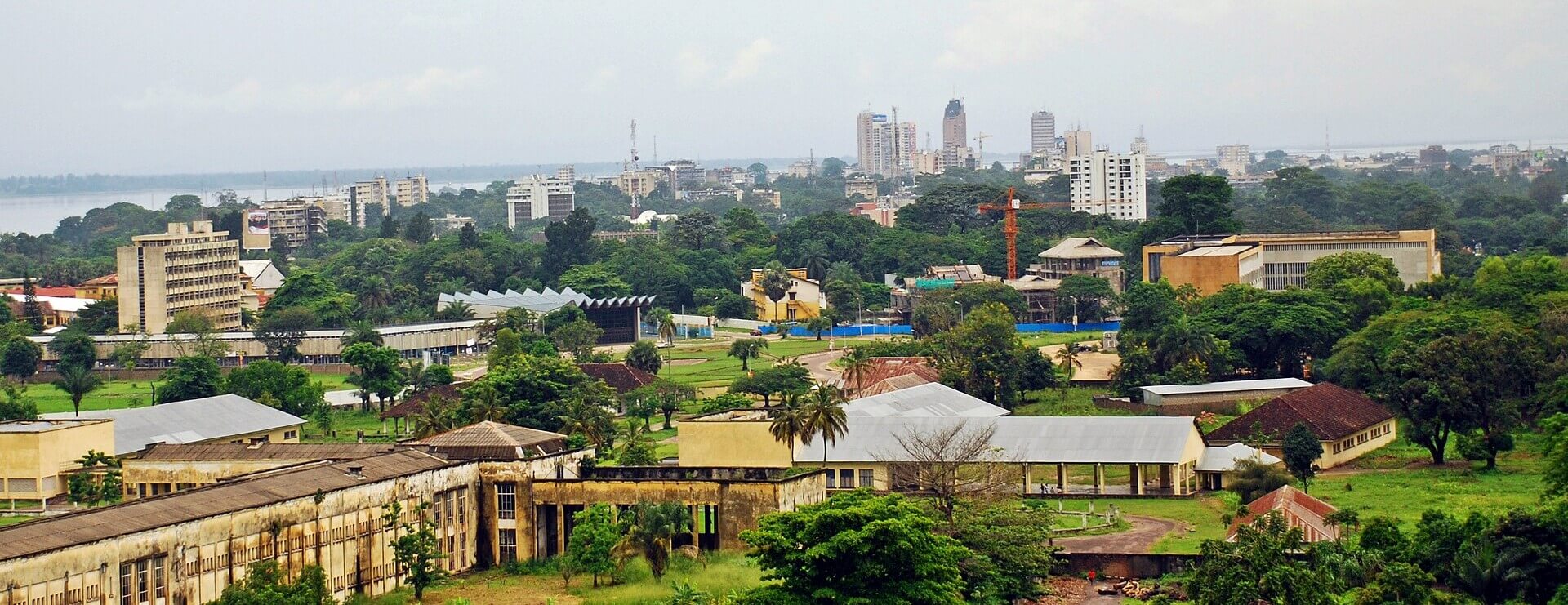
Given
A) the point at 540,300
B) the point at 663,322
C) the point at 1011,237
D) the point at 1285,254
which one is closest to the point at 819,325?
the point at 663,322

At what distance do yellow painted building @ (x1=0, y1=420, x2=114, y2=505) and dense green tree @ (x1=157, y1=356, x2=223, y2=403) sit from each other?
1647 centimetres

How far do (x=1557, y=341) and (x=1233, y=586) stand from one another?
30271mm

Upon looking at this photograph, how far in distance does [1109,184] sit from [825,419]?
12698cm

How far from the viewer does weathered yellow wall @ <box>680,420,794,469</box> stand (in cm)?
5512

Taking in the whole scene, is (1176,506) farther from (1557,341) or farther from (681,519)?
(1557,341)

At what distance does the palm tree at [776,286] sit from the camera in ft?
369

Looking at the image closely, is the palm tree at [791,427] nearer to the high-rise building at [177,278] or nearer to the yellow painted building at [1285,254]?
the yellow painted building at [1285,254]

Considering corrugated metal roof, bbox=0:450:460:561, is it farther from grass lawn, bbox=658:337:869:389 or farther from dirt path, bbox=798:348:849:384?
grass lawn, bbox=658:337:869:389

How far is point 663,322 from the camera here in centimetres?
9806

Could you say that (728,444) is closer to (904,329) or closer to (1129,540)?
(1129,540)

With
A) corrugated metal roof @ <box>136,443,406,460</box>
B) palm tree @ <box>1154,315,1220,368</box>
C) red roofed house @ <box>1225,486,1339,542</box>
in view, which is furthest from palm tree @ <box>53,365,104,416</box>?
red roofed house @ <box>1225,486,1339,542</box>

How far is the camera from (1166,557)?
44812mm

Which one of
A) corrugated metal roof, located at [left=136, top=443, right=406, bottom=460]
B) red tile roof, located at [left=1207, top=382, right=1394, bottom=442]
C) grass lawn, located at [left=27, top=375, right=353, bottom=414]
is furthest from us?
grass lawn, located at [left=27, top=375, right=353, bottom=414]

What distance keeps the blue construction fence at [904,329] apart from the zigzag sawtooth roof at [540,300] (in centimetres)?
716
